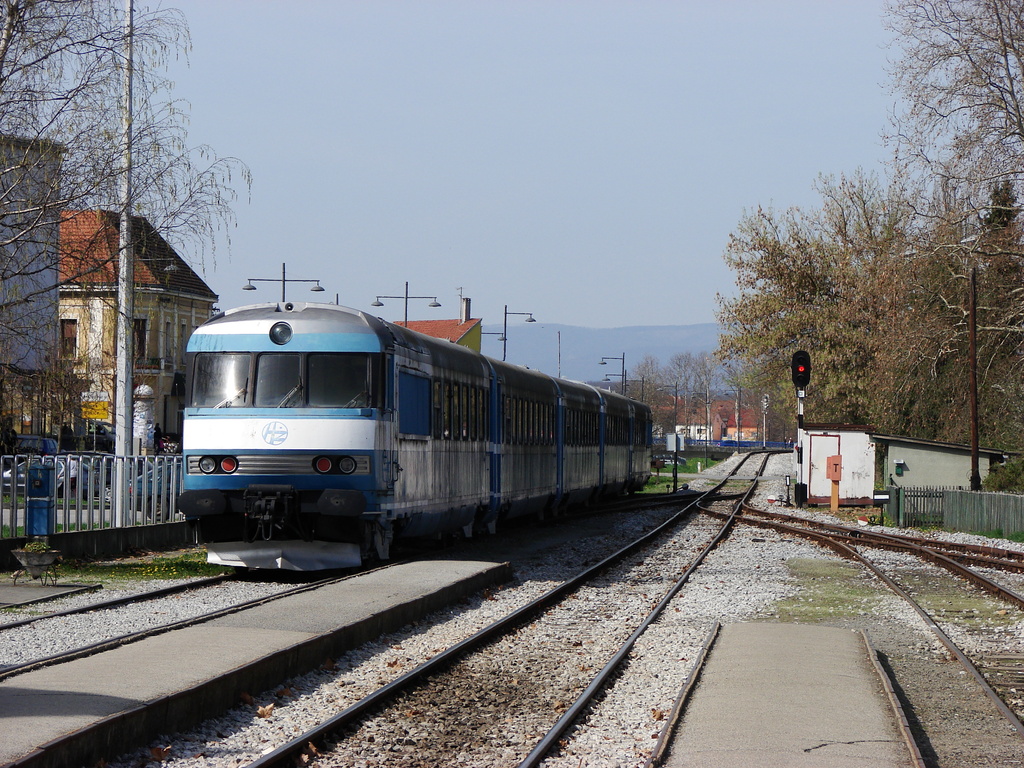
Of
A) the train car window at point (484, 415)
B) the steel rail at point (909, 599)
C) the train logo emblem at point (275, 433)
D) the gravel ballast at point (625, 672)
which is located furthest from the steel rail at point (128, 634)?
the train car window at point (484, 415)

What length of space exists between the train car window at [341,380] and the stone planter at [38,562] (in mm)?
→ 3262

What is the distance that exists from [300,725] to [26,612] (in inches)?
213

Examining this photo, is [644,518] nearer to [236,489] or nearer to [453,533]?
[453,533]

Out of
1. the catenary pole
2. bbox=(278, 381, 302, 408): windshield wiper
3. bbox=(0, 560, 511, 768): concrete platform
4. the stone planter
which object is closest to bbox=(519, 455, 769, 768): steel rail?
bbox=(0, 560, 511, 768): concrete platform

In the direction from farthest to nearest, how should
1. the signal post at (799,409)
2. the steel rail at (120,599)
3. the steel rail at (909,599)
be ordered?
the signal post at (799,409) < the steel rail at (120,599) < the steel rail at (909,599)

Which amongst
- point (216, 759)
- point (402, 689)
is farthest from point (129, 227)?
point (216, 759)

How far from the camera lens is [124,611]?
42.0ft

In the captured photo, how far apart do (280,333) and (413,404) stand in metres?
2.18

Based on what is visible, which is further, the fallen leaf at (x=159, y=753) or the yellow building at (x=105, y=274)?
the yellow building at (x=105, y=274)

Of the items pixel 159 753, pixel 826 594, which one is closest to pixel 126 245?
pixel 826 594

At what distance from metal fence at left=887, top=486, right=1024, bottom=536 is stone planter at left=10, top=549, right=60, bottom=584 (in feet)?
62.7

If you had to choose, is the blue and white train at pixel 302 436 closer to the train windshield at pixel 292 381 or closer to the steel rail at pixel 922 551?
the train windshield at pixel 292 381

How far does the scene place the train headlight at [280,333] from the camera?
1584cm

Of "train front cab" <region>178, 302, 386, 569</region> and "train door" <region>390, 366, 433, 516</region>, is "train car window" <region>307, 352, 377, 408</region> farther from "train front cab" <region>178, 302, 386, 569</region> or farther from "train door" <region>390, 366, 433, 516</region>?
"train door" <region>390, 366, 433, 516</region>
